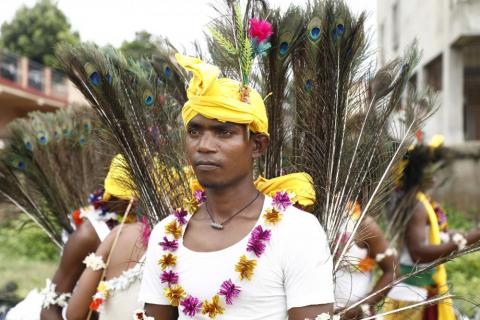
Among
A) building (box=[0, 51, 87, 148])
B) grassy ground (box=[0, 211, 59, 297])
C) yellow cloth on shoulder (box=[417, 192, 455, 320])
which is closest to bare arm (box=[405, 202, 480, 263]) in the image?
yellow cloth on shoulder (box=[417, 192, 455, 320])

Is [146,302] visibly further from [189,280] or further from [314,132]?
[314,132]

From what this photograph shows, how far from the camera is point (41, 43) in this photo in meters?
Result: 32.2

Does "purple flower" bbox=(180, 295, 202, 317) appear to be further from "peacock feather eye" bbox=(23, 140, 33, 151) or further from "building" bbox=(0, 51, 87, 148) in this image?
"building" bbox=(0, 51, 87, 148)

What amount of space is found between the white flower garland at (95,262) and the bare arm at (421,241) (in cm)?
275

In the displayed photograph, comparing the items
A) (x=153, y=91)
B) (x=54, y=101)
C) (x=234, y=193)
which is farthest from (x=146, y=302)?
(x=54, y=101)

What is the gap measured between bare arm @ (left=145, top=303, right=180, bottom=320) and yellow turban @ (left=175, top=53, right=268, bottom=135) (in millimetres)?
663

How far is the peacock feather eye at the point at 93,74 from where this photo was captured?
2.78 meters

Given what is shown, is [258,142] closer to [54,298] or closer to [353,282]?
[54,298]

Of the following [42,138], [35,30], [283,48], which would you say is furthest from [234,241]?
[35,30]

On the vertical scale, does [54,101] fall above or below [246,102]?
above

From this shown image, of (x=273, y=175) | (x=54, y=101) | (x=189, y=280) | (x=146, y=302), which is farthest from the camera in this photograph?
(x=54, y=101)

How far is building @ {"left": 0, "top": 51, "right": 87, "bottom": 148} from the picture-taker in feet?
63.3

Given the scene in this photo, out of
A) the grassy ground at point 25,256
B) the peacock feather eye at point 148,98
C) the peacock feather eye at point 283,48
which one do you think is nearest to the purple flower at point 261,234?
the peacock feather eye at point 283,48

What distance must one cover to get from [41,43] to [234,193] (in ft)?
105
